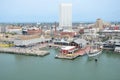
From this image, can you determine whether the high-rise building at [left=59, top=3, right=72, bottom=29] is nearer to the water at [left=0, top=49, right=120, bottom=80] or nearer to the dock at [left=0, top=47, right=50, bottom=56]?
the dock at [left=0, top=47, right=50, bottom=56]

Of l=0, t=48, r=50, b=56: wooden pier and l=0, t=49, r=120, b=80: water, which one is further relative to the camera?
l=0, t=48, r=50, b=56: wooden pier

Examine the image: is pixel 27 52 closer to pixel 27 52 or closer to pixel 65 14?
pixel 27 52

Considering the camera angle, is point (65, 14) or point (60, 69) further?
point (65, 14)

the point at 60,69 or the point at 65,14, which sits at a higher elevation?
the point at 65,14

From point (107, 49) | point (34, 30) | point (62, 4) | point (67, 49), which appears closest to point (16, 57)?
point (67, 49)

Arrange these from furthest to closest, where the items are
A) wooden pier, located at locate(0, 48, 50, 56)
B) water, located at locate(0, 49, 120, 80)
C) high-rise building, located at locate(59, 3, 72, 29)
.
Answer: high-rise building, located at locate(59, 3, 72, 29)
wooden pier, located at locate(0, 48, 50, 56)
water, located at locate(0, 49, 120, 80)

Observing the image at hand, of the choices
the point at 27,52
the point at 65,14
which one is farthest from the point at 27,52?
the point at 65,14

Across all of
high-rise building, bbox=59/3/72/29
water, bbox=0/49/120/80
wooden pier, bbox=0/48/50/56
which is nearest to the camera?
water, bbox=0/49/120/80

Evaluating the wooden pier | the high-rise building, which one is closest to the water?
the wooden pier

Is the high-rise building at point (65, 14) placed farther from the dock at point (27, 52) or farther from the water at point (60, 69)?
the water at point (60, 69)
